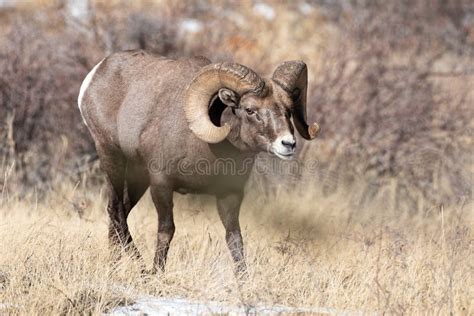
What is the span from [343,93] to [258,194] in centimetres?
203

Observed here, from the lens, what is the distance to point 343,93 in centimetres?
1211

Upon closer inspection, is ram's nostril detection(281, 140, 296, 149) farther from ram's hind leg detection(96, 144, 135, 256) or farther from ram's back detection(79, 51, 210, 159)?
ram's hind leg detection(96, 144, 135, 256)

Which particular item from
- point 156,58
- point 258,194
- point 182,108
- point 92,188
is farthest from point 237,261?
point 92,188

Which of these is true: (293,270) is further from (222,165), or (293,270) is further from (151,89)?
(151,89)

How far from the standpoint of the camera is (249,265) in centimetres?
743

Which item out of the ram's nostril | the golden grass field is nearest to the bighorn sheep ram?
the ram's nostril

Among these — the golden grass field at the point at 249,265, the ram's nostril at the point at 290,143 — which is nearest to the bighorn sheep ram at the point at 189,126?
the ram's nostril at the point at 290,143

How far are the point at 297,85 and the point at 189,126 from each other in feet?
3.07

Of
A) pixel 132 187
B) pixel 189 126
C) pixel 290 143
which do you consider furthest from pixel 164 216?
pixel 290 143

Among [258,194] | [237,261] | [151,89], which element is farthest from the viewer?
[258,194]

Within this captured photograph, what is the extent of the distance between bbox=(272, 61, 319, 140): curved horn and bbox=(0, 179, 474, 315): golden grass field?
3.10ft

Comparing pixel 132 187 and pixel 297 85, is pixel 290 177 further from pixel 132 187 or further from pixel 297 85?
pixel 297 85

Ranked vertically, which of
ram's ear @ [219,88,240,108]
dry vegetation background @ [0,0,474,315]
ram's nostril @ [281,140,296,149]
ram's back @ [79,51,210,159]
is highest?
ram's ear @ [219,88,240,108]

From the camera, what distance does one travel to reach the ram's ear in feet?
24.6
